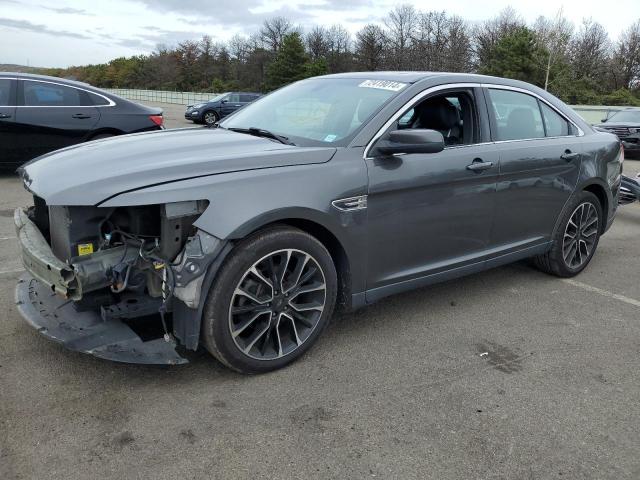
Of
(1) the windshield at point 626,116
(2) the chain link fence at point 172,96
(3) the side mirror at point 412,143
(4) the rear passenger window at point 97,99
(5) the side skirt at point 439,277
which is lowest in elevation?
(5) the side skirt at point 439,277

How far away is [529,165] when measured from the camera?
4348 millimetres

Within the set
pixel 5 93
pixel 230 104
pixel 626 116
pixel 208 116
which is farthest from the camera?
pixel 230 104

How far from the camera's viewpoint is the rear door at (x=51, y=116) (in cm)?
838

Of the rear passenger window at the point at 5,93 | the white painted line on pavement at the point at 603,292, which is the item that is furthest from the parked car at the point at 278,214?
the rear passenger window at the point at 5,93

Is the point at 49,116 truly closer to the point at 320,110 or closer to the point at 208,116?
the point at 320,110

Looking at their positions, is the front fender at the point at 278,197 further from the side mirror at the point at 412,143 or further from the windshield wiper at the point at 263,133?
the windshield wiper at the point at 263,133

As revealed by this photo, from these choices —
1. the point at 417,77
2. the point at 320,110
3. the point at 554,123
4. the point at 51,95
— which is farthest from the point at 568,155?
the point at 51,95

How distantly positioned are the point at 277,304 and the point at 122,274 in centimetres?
84

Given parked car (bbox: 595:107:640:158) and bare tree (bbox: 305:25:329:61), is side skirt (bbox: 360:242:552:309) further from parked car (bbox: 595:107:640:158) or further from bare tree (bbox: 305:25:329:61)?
bare tree (bbox: 305:25:329:61)

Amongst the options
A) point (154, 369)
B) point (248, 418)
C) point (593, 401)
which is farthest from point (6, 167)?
point (593, 401)

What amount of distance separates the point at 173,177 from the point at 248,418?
125 centimetres

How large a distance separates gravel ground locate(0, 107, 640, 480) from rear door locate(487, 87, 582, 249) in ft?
2.49

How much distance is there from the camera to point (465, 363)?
3465mm

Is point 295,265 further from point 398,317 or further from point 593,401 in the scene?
point 593,401
